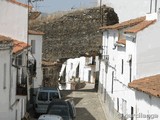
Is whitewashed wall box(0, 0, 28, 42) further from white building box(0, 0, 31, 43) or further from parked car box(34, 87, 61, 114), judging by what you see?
parked car box(34, 87, 61, 114)

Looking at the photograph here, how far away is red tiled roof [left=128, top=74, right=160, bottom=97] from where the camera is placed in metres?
19.4

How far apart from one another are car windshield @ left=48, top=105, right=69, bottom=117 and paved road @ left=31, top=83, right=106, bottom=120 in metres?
4.34

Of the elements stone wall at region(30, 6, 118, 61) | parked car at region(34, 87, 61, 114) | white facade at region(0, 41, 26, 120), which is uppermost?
stone wall at region(30, 6, 118, 61)

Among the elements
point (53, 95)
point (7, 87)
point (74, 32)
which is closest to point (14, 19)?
point (53, 95)

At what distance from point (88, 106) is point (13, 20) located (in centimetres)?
1007

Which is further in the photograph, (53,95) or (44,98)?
(53,95)

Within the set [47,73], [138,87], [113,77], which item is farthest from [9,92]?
[47,73]

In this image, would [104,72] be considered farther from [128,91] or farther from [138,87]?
[138,87]

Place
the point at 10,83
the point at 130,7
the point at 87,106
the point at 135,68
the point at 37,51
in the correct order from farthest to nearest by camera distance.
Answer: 1. the point at 130,7
2. the point at 37,51
3. the point at 87,106
4. the point at 135,68
5. the point at 10,83

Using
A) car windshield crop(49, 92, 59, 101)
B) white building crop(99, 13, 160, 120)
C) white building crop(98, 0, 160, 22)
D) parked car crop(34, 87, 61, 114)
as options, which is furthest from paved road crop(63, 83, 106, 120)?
white building crop(98, 0, 160, 22)

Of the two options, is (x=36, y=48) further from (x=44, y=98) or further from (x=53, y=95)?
(x=44, y=98)

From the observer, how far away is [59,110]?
27.1m

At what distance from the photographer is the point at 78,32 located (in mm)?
48906

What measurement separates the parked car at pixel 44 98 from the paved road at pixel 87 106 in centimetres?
227
